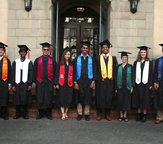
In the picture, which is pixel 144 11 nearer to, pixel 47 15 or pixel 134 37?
pixel 134 37

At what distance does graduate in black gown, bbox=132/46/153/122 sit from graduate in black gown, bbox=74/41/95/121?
3.49 feet

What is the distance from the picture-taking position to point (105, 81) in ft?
32.4

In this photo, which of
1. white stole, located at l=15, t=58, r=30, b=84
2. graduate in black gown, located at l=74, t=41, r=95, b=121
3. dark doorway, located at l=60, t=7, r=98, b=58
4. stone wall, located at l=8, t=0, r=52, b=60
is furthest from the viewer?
dark doorway, located at l=60, t=7, r=98, b=58

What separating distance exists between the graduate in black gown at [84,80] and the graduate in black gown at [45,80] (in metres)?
0.60

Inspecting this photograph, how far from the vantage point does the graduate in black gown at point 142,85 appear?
32.0 ft

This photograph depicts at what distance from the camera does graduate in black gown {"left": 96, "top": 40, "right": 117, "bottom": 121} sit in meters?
9.86

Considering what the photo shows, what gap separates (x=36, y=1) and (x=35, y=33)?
2.98ft

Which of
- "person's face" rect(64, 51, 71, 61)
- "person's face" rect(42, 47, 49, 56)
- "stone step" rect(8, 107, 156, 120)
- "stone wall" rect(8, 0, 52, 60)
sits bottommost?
"stone step" rect(8, 107, 156, 120)

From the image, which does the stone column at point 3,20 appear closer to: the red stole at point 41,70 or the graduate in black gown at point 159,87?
the red stole at point 41,70

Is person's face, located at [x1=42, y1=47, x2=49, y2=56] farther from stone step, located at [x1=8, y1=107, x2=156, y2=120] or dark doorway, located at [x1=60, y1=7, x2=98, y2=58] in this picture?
dark doorway, located at [x1=60, y1=7, x2=98, y2=58]

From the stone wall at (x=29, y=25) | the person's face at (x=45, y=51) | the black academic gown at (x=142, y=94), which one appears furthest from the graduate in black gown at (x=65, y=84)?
the stone wall at (x=29, y=25)

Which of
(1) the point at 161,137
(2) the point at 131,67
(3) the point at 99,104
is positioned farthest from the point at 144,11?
(1) the point at 161,137

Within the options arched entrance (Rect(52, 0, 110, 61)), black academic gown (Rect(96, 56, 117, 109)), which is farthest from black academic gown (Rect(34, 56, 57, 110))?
arched entrance (Rect(52, 0, 110, 61))

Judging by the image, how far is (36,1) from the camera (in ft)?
38.1
